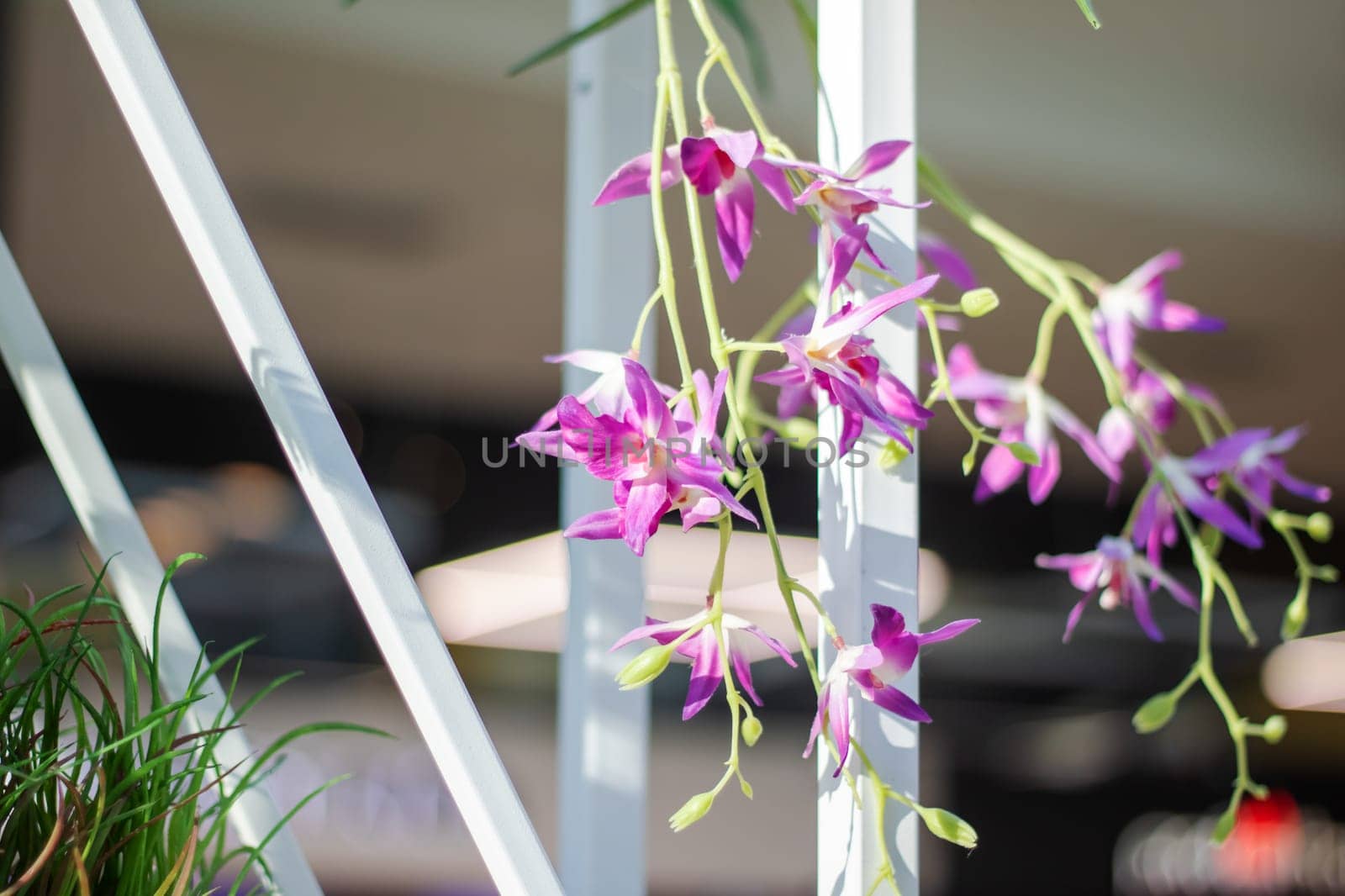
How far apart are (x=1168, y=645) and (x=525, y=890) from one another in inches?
200

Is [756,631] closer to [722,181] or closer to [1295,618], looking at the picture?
[722,181]

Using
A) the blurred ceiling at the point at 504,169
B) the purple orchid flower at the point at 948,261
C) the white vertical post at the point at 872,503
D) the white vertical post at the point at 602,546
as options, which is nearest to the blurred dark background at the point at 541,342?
the blurred ceiling at the point at 504,169

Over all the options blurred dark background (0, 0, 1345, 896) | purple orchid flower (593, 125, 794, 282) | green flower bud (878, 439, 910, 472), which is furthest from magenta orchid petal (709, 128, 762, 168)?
blurred dark background (0, 0, 1345, 896)

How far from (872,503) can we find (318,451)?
0.20 m

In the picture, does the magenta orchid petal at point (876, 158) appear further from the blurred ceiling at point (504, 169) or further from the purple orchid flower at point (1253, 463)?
the blurred ceiling at point (504, 169)

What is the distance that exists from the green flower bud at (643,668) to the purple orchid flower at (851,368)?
0.09m

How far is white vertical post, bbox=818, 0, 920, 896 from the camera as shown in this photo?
0.42 metres

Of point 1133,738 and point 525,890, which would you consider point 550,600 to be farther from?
point 525,890

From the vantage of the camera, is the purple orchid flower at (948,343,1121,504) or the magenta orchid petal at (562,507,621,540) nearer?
the magenta orchid petal at (562,507,621,540)

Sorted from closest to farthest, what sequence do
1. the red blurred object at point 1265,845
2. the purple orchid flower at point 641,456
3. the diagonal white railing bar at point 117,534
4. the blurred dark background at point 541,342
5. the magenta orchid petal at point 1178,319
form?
the purple orchid flower at point 641,456, the diagonal white railing bar at point 117,534, the magenta orchid petal at point 1178,319, the blurred dark background at point 541,342, the red blurred object at point 1265,845

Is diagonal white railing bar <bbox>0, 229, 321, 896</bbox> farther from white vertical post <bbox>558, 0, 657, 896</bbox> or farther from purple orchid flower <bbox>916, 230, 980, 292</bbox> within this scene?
purple orchid flower <bbox>916, 230, 980, 292</bbox>

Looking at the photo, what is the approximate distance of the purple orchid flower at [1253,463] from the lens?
1.88 ft

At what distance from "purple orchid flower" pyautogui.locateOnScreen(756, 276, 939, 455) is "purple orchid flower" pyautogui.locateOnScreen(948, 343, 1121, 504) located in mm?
148

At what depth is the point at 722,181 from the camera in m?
0.43
